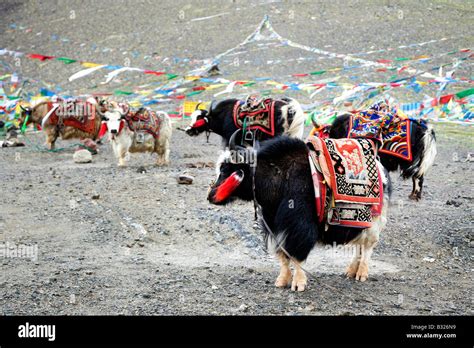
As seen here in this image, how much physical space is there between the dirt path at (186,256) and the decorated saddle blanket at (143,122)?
49.8 inches

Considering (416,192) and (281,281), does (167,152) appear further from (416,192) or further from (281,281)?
(281,281)

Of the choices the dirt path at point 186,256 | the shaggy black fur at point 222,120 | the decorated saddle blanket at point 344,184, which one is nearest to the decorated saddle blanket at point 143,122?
the shaggy black fur at point 222,120

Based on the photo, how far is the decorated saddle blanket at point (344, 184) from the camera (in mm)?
4309

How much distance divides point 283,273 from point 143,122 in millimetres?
5848

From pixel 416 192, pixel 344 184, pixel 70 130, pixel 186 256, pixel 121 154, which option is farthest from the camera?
pixel 70 130

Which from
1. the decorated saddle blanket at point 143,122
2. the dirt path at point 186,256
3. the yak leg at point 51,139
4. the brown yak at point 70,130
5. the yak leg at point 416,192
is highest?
the decorated saddle blanket at point 143,122

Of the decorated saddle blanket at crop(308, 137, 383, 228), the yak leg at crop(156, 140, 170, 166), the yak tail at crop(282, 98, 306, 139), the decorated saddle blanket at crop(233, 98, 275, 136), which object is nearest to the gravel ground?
the yak leg at crop(156, 140, 170, 166)

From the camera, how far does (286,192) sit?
14.0 feet

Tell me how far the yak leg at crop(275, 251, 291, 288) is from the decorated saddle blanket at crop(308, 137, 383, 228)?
0.35 metres

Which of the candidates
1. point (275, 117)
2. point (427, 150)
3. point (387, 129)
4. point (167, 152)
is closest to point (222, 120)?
point (275, 117)

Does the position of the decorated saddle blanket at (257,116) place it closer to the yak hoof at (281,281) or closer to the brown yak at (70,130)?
the yak hoof at (281,281)

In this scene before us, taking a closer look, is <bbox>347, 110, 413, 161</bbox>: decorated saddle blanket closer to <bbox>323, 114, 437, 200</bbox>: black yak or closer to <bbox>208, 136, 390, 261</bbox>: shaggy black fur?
<bbox>323, 114, 437, 200</bbox>: black yak

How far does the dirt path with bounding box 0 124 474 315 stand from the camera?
160 inches
